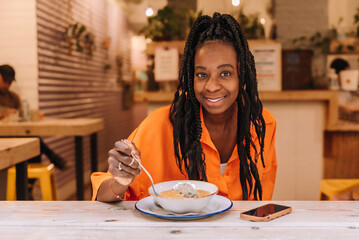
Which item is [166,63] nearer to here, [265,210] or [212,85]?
[212,85]

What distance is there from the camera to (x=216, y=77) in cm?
159

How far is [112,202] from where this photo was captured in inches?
50.3

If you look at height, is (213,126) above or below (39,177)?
above

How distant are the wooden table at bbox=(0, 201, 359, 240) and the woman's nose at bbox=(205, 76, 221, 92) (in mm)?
530

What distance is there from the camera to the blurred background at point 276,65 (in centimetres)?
376

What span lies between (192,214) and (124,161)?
0.87 ft

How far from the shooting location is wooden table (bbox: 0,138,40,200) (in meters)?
2.13

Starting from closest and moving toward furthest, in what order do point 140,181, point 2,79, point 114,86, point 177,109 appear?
point 140,181
point 177,109
point 2,79
point 114,86

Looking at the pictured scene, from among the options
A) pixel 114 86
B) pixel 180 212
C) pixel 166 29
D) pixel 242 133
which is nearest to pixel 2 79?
pixel 166 29

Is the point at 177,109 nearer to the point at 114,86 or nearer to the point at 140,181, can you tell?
the point at 140,181

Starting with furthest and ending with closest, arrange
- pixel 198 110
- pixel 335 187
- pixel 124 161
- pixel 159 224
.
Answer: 1. pixel 335 187
2. pixel 198 110
3. pixel 124 161
4. pixel 159 224

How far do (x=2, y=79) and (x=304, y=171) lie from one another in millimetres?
3007

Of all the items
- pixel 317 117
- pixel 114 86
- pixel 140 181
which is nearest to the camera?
pixel 140 181

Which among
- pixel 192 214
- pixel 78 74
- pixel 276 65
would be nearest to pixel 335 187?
pixel 276 65
